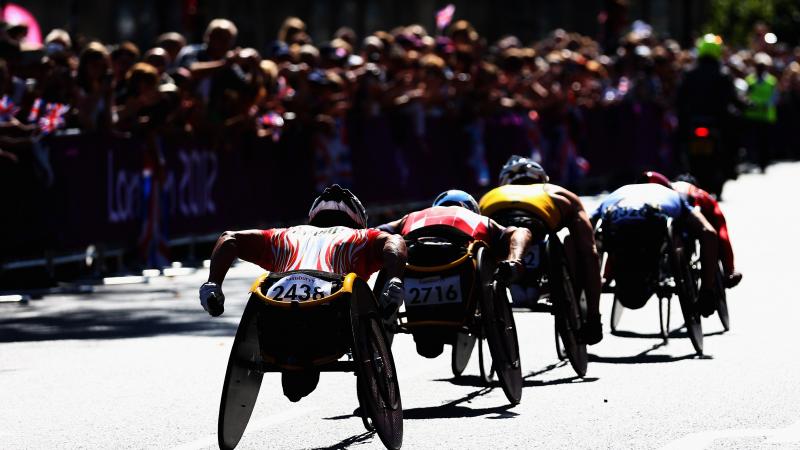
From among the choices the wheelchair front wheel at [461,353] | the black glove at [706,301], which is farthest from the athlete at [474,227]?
the black glove at [706,301]

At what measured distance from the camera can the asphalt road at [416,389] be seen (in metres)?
9.23

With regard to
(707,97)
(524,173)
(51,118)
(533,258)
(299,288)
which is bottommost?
(707,97)

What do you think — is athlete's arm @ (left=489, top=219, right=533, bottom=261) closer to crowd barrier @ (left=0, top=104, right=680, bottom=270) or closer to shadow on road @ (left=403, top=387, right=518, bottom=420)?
shadow on road @ (left=403, top=387, right=518, bottom=420)

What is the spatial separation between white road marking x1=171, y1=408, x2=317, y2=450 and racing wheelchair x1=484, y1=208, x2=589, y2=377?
1.66 meters

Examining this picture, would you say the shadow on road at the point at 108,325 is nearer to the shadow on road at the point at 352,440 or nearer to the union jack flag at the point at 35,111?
the union jack flag at the point at 35,111

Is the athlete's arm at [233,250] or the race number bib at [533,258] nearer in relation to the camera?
the athlete's arm at [233,250]

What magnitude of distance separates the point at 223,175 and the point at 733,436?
1109 cm

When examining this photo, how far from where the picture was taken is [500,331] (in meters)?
10.1

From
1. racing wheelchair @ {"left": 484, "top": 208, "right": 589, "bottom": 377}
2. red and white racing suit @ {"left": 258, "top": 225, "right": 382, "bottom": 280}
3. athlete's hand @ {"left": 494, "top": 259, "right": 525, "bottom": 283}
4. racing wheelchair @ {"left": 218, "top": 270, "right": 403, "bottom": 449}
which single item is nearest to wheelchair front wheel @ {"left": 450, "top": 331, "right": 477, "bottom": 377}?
racing wheelchair @ {"left": 484, "top": 208, "right": 589, "bottom": 377}

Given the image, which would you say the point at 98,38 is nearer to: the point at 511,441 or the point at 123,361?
the point at 123,361

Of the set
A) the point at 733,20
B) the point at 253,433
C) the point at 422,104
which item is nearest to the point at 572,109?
the point at 422,104

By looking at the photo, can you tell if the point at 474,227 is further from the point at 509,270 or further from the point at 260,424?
the point at 260,424

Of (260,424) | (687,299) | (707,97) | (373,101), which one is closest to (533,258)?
(687,299)

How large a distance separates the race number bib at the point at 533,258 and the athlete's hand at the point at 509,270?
1.25 m
